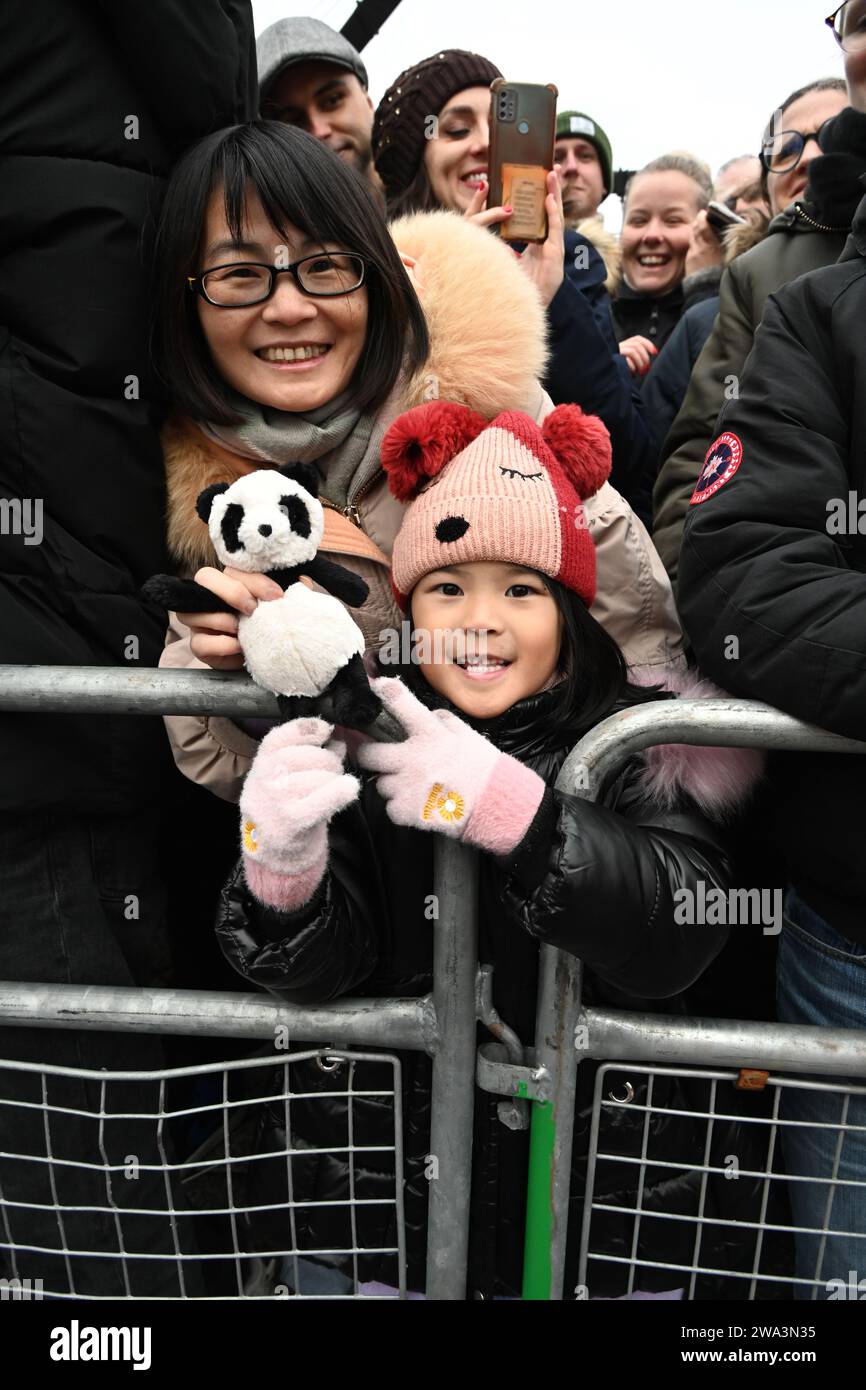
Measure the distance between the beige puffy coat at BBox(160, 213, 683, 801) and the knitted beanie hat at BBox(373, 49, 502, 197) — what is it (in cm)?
106

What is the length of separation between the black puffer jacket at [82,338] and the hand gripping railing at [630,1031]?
808 millimetres

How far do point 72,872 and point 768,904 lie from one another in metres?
1.15

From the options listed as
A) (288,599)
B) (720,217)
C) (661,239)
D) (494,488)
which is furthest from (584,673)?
(661,239)

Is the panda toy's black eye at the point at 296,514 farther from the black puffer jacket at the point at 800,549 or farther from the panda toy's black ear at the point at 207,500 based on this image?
the black puffer jacket at the point at 800,549

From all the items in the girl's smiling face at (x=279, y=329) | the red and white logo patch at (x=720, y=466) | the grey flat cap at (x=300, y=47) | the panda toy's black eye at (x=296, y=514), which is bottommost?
the panda toy's black eye at (x=296, y=514)

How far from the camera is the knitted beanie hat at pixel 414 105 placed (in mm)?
2746

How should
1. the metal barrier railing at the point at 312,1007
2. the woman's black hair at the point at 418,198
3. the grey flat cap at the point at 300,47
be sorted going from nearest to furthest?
the metal barrier railing at the point at 312,1007 → the grey flat cap at the point at 300,47 → the woman's black hair at the point at 418,198

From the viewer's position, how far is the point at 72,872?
1732mm

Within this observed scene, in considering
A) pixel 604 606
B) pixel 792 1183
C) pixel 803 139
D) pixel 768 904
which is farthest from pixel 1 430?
pixel 803 139

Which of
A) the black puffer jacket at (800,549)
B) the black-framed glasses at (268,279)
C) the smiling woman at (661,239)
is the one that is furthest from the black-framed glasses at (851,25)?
the smiling woman at (661,239)

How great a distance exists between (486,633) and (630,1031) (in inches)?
23.4

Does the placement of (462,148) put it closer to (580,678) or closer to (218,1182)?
(580,678)

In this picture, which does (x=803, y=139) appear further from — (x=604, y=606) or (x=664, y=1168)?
(x=664, y=1168)
